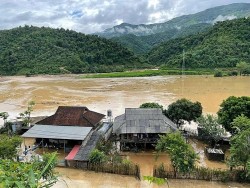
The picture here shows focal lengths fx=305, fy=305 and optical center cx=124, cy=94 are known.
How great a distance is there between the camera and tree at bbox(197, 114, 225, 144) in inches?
980

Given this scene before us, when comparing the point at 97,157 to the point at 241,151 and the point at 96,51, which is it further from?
the point at 96,51

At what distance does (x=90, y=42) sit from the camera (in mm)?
126250

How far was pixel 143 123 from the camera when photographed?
2420cm

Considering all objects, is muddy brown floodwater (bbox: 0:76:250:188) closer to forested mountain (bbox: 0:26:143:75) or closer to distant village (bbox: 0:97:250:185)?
distant village (bbox: 0:97:250:185)

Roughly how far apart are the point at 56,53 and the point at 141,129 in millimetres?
94927

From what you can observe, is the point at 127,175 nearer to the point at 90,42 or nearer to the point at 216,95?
the point at 216,95

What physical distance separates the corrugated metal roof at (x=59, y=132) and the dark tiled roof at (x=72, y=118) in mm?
589

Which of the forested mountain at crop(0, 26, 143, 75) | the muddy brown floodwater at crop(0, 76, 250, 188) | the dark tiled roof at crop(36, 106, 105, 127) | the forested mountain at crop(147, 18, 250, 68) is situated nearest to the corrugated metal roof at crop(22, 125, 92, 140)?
the dark tiled roof at crop(36, 106, 105, 127)

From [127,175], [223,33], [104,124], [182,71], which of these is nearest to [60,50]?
[182,71]

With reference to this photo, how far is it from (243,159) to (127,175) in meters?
7.09

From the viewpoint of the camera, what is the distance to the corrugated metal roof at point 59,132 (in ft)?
78.5

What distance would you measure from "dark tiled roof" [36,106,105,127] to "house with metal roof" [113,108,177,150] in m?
2.78

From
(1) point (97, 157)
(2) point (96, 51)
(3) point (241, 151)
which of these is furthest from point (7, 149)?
(2) point (96, 51)

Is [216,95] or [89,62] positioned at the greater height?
[89,62]
